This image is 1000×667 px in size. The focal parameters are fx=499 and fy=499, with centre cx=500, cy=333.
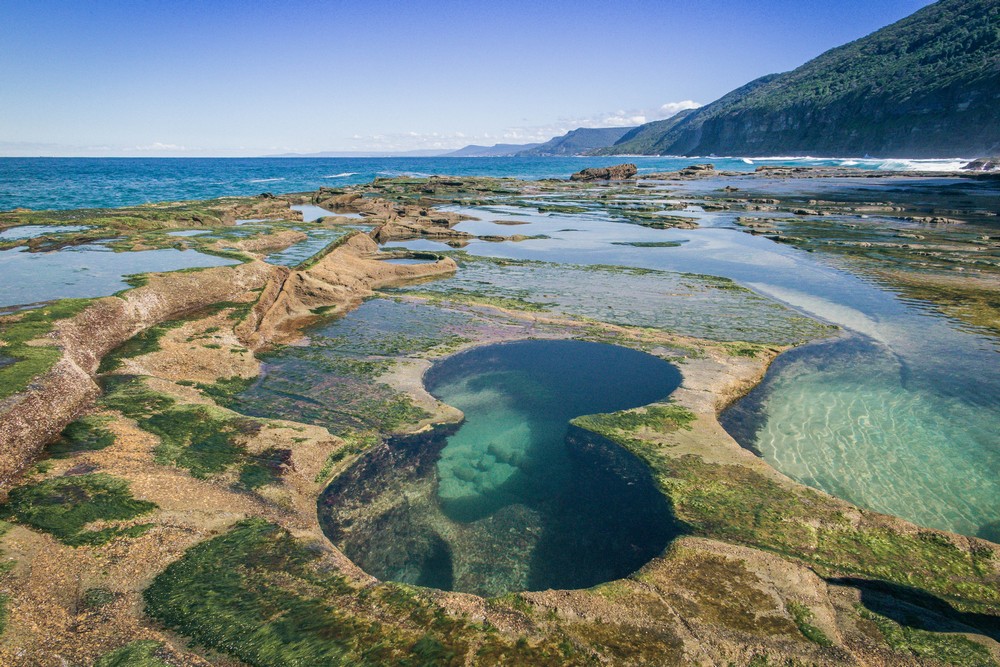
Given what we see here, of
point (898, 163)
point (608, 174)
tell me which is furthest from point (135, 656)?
point (898, 163)

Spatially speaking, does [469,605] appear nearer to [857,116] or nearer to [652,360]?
[652,360]

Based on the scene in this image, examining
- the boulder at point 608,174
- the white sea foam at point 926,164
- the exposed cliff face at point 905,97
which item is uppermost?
the exposed cliff face at point 905,97

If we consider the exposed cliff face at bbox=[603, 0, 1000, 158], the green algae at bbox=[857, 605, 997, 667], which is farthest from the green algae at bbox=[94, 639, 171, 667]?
the exposed cliff face at bbox=[603, 0, 1000, 158]

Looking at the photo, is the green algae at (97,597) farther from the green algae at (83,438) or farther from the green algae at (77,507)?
the green algae at (83,438)

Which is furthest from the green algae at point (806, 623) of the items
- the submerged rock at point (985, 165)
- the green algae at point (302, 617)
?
the submerged rock at point (985, 165)

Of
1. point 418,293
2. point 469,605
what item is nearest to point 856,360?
point 469,605

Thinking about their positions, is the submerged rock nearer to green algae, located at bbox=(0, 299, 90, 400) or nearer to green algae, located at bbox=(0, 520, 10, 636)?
green algae, located at bbox=(0, 299, 90, 400)

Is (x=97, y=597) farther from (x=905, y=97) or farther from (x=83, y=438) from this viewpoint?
(x=905, y=97)
